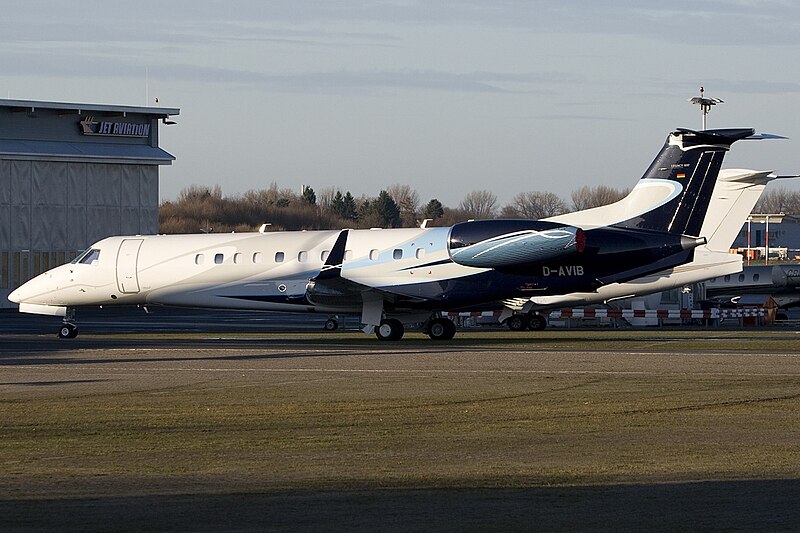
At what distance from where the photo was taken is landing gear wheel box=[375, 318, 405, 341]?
36844 millimetres

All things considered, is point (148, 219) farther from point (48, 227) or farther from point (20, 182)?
point (20, 182)

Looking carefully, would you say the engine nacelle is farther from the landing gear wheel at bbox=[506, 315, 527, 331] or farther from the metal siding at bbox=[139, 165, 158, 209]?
the metal siding at bbox=[139, 165, 158, 209]

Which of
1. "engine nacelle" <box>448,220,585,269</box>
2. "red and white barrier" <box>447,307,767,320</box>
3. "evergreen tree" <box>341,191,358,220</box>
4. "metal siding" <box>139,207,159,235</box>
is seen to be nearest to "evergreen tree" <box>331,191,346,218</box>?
"evergreen tree" <box>341,191,358,220</box>

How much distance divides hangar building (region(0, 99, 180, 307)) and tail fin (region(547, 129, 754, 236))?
139 ft

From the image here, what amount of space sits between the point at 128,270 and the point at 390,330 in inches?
343

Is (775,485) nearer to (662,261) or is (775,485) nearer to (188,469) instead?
(188,469)

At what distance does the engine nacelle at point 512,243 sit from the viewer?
34.1 metres

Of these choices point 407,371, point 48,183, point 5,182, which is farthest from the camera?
point 48,183

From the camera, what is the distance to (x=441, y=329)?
124 feet

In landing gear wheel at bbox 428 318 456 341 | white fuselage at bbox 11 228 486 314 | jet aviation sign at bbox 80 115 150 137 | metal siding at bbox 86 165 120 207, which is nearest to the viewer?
white fuselage at bbox 11 228 486 314

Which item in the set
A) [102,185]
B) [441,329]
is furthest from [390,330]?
[102,185]

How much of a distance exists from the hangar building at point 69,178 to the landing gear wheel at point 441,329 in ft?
125

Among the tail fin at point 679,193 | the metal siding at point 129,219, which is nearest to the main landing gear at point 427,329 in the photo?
the tail fin at point 679,193

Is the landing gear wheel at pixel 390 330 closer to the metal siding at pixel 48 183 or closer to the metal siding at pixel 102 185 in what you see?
the metal siding at pixel 48 183
